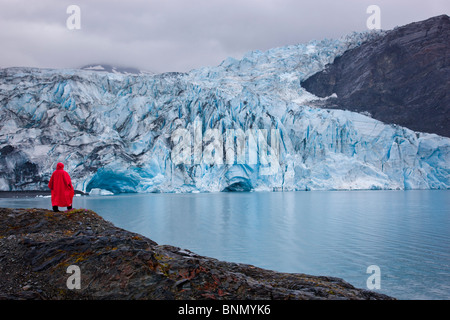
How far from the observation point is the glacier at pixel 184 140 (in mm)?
46031

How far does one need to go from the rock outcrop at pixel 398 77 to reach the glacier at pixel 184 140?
16.3m

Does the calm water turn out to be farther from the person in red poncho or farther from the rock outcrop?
the rock outcrop

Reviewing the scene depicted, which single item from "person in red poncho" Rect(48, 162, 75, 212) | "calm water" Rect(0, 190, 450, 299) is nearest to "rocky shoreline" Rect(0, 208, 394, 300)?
"person in red poncho" Rect(48, 162, 75, 212)

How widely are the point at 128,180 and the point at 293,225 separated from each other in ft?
112

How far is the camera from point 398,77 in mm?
79375

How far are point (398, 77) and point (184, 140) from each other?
5717 cm

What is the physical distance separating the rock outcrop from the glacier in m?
16.3

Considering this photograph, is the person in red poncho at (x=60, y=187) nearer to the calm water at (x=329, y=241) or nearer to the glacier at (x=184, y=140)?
the calm water at (x=329, y=241)

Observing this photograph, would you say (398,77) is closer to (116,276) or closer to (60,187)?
(60,187)

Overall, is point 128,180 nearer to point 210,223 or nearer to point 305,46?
point 210,223

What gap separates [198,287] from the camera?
4.20 meters

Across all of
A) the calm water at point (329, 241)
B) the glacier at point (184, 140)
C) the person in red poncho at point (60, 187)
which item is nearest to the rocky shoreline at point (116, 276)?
the person in red poncho at point (60, 187)

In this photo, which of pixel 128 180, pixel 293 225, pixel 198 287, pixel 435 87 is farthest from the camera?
pixel 435 87
